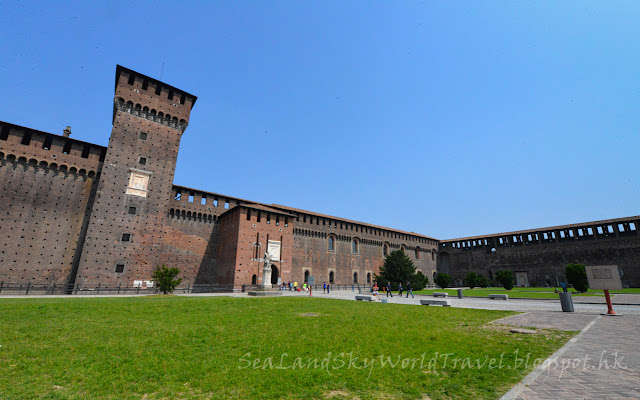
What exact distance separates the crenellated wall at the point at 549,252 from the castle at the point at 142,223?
0.16m

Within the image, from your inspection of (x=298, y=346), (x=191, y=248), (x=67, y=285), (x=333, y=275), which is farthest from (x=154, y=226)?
(x=298, y=346)

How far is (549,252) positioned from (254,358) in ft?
161

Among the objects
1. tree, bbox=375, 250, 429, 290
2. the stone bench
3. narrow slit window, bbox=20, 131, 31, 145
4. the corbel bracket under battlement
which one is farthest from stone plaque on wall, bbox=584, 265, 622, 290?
narrow slit window, bbox=20, 131, 31, 145

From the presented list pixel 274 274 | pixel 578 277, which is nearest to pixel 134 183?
pixel 274 274

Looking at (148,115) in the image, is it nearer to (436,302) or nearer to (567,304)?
(436,302)

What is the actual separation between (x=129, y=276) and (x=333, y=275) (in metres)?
23.2

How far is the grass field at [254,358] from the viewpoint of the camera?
3.41 metres

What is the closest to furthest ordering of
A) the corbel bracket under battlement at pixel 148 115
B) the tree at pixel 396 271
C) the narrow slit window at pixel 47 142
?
the narrow slit window at pixel 47 142, the corbel bracket under battlement at pixel 148 115, the tree at pixel 396 271

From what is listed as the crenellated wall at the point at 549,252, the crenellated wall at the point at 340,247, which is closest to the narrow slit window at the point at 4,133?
the crenellated wall at the point at 340,247

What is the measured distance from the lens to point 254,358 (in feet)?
15.2

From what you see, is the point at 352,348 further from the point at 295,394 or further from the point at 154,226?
the point at 154,226

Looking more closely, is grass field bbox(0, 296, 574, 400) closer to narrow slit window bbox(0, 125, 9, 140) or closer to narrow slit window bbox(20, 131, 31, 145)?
narrow slit window bbox(20, 131, 31, 145)

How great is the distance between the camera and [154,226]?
25.5 m

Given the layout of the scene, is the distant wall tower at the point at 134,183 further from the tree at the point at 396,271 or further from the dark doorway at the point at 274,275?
the tree at the point at 396,271
